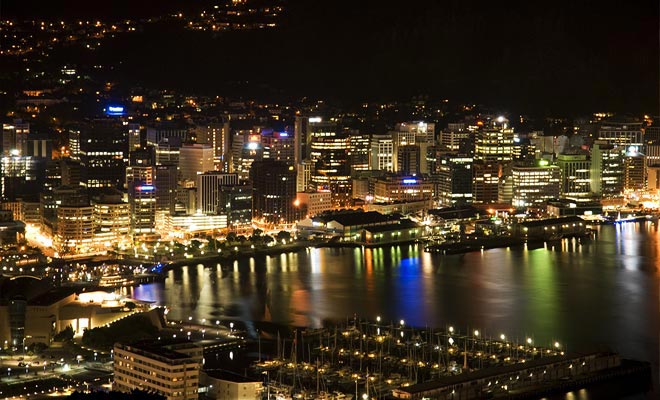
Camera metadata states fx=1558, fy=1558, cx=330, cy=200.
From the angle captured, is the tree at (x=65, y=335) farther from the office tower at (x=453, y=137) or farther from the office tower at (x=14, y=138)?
the office tower at (x=453, y=137)

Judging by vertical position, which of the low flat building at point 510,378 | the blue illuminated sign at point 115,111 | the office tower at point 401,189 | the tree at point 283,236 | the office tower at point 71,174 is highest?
the blue illuminated sign at point 115,111

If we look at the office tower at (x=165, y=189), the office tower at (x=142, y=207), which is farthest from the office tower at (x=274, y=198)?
the office tower at (x=142, y=207)

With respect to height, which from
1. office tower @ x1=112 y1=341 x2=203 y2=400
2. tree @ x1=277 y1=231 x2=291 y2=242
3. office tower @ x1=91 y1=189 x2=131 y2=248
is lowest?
office tower @ x1=112 y1=341 x2=203 y2=400

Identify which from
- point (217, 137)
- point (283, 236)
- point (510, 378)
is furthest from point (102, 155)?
point (510, 378)

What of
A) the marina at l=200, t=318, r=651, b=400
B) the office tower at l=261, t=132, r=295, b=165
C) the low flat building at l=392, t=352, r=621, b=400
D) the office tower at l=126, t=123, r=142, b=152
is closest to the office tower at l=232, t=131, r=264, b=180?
the office tower at l=261, t=132, r=295, b=165

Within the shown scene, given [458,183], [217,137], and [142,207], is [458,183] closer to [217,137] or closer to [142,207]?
[217,137]

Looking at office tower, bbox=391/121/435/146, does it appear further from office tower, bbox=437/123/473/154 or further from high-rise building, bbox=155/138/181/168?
high-rise building, bbox=155/138/181/168

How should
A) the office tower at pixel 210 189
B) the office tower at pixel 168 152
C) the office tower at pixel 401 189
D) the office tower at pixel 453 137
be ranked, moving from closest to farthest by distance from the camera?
the office tower at pixel 210 189
the office tower at pixel 401 189
the office tower at pixel 168 152
the office tower at pixel 453 137

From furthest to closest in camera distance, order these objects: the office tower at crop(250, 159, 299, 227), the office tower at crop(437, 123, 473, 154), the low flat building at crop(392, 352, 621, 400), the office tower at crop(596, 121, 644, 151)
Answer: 1. the office tower at crop(596, 121, 644, 151)
2. the office tower at crop(437, 123, 473, 154)
3. the office tower at crop(250, 159, 299, 227)
4. the low flat building at crop(392, 352, 621, 400)

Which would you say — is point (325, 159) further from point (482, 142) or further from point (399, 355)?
point (399, 355)
